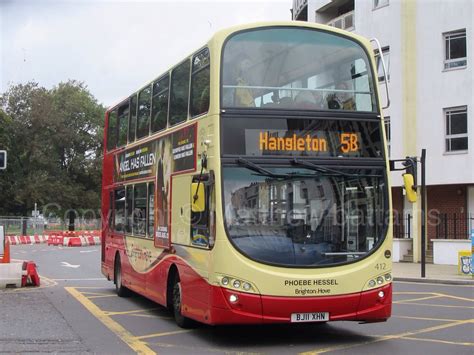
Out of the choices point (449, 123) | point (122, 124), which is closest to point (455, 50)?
point (449, 123)

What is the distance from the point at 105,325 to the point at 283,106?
181 inches

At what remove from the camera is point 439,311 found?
12102 mm

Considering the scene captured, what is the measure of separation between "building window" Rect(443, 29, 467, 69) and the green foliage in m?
39.8

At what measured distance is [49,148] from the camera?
58344 millimetres

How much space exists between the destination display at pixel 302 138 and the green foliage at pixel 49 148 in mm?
50295

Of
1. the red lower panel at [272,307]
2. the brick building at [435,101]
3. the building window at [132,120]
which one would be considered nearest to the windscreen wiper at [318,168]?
the red lower panel at [272,307]

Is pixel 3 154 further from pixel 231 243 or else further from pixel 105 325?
pixel 231 243

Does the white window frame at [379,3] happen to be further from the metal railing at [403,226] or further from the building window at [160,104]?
the building window at [160,104]

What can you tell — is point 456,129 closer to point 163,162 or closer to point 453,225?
point 453,225

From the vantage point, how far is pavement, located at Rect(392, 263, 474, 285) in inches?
717

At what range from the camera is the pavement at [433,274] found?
1820 centimetres

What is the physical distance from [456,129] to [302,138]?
60.3 feet

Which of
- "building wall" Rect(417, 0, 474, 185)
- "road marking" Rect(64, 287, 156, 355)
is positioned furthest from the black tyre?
"building wall" Rect(417, 0, 474, 185)

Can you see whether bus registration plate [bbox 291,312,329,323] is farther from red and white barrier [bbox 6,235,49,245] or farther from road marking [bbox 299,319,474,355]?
red and white barrier [bbox 6,235,49,245]
